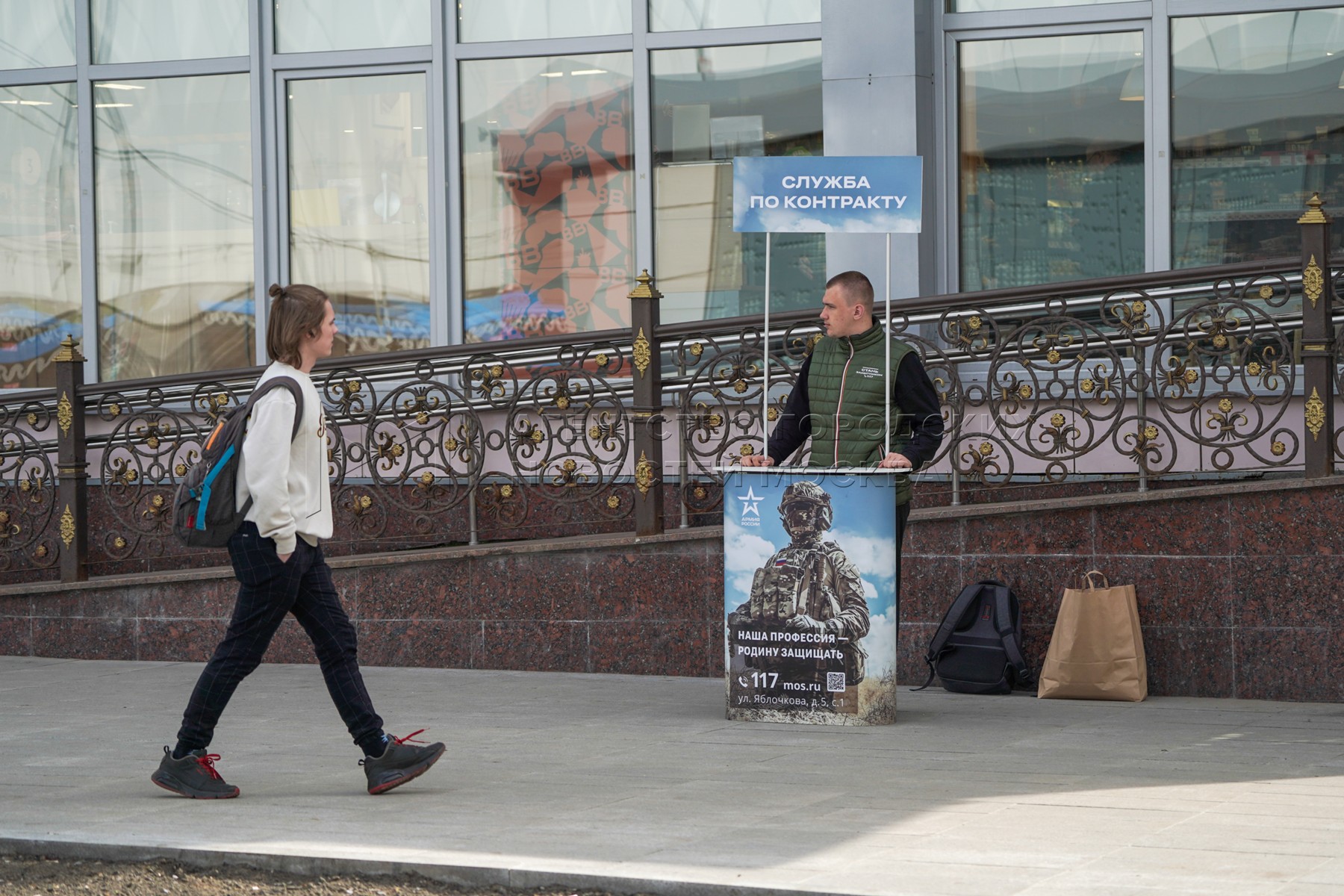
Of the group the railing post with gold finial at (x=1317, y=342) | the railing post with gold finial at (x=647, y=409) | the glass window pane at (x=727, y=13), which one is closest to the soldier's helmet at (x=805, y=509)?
the railing post with gold finial at (x=647, y=409)

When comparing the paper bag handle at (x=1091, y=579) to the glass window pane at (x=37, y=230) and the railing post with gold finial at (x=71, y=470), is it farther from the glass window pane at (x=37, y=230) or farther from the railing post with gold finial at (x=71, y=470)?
the glass window pane at (x=37, y=230)

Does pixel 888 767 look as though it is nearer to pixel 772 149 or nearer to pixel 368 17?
pixel 772 149

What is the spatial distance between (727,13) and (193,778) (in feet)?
25.5

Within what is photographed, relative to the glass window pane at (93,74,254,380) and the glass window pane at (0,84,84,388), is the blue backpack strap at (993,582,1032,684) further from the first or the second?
the glass window pane at (0,84,84,388)

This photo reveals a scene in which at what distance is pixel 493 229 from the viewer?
13.3m

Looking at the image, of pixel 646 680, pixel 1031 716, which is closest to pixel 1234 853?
pixel 1031 716

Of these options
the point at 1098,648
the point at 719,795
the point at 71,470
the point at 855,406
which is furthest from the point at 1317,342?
the point at 71,470

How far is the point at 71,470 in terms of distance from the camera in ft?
39.1

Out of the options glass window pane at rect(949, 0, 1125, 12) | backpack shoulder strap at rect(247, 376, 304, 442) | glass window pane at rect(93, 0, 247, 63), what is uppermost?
glass window pane at rect(93, 0, 247, 63)

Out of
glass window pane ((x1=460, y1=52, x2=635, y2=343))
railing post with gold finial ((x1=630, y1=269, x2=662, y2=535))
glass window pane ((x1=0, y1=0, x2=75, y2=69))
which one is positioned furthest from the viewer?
glass window pane ((x1=0, y1=0, x2=75, y2=69))

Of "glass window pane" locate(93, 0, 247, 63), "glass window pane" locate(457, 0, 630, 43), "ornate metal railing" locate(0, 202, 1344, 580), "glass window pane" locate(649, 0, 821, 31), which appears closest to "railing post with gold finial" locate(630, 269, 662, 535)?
"ornate metal railing" locate(0, 202, 1344, 580)

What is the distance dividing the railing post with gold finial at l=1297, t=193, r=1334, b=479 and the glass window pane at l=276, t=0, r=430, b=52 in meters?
6.89

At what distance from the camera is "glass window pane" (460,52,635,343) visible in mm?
12969

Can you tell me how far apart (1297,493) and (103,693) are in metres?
6.58
